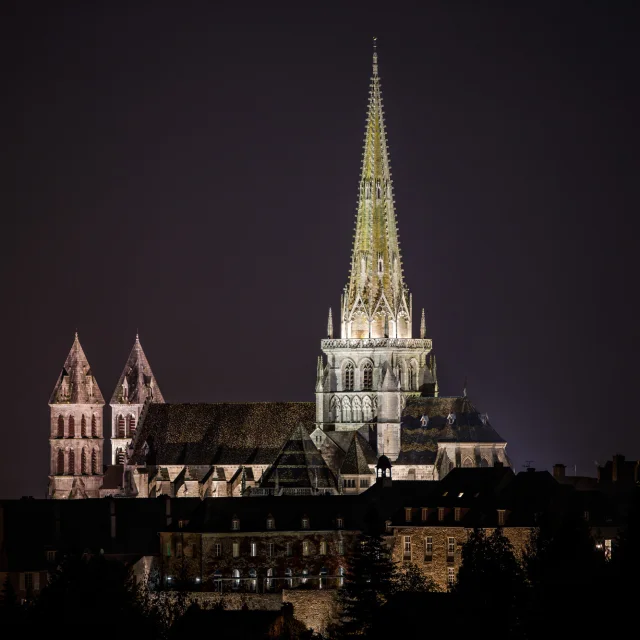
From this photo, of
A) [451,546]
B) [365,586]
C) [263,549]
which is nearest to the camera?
[365,586]

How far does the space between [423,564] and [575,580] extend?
1334 inches

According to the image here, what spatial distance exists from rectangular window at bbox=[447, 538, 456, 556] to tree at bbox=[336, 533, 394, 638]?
16.7 ft

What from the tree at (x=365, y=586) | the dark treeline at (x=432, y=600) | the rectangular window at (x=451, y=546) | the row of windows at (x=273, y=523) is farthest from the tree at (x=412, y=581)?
the row of windows at (x=273, y=523)

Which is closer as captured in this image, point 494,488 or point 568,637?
point 568,637

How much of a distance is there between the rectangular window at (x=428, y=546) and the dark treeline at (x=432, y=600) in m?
2.84

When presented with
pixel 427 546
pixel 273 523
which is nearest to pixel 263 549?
pixel 273 523

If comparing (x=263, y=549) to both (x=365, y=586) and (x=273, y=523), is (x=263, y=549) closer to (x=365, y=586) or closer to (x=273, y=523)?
(x=273, y=523)

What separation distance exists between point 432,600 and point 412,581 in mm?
17016

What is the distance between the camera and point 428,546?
160500 mm

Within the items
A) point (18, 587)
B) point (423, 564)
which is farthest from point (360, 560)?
point (18, 587)

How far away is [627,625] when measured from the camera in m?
119

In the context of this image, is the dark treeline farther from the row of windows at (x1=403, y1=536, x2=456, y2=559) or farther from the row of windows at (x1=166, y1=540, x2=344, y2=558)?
the row of windows at (x1=166, y1=540, x2=344, y2=558)

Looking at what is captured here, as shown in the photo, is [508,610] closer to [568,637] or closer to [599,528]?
[568,637]

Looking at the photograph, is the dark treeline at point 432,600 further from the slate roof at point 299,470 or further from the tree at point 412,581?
the slate roof at point 299,470
